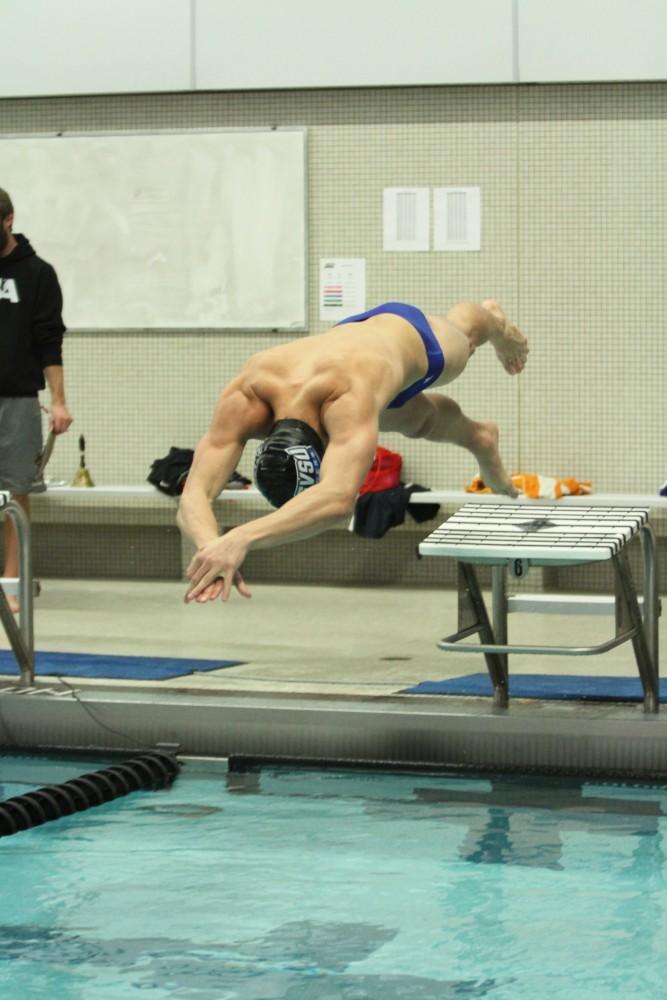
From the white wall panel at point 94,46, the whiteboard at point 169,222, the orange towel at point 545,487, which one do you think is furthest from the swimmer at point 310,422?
the white wall panel at point 94,46

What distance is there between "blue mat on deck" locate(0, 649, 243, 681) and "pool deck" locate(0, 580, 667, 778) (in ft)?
0.28

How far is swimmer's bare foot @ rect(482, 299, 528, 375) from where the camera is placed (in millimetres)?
6102

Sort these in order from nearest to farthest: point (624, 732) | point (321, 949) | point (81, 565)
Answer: point (321, 949), point (624, 732), point (81, 565)

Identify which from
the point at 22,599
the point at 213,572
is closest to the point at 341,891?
the point at 213,572

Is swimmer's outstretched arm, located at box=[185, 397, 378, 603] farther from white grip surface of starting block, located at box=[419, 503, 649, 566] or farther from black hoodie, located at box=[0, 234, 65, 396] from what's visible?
black hoodie, located at box=[0, 234, 65, 396]

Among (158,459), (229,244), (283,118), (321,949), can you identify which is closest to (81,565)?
(158,459)

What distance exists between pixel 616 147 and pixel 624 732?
472 cm

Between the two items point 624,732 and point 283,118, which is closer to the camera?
point 624,732

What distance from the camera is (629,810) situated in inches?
187

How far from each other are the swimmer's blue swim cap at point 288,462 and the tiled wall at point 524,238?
4.71 meters

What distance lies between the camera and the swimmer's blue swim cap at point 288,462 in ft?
14.2

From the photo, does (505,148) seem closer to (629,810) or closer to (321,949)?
(629,810)

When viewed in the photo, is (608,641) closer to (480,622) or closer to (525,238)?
(480,622)

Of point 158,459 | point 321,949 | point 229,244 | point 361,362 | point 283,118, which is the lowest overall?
point 321,949
